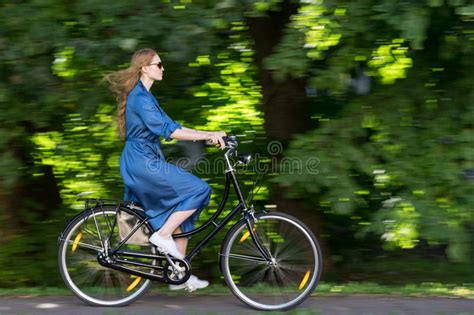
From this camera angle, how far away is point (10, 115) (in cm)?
716

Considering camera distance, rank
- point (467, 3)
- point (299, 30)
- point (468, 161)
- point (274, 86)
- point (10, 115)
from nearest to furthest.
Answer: point (467, 3), point (299, 30), point (468, 161), point (10, 115), point (274, 86)

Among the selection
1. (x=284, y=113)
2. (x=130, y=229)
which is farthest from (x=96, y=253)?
(x=284, y=113)

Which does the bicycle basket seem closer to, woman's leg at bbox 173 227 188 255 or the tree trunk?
woman's leg at bbox 173 227 188 255

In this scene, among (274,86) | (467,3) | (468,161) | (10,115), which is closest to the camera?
(467,3)

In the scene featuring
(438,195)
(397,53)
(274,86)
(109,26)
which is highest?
(109,26)

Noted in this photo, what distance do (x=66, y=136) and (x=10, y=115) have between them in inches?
38.0

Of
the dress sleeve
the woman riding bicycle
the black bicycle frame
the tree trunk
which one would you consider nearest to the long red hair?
the woman riding bicycle

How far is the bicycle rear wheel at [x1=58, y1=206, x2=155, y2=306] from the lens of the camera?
627 centimetres

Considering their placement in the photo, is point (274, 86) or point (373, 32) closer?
point (373, 32)

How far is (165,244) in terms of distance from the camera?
6.06 m

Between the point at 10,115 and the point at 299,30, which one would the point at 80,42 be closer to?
the point at 10,115

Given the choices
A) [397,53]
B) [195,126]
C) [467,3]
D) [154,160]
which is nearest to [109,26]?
[154,160]

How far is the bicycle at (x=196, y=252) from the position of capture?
6020mm

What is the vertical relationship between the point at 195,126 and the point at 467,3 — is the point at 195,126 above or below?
below
